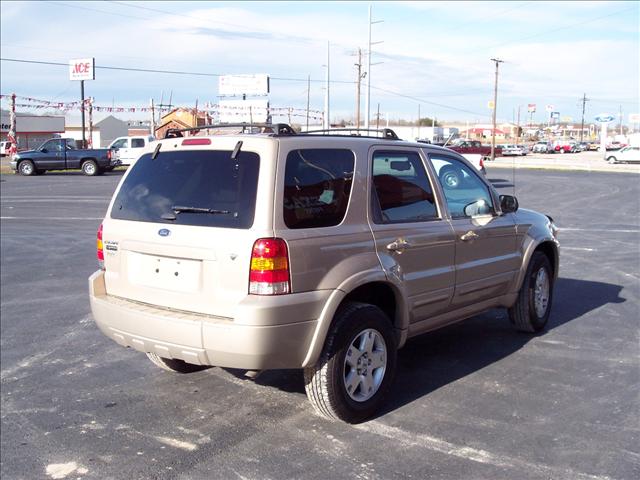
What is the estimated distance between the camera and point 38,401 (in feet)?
17.1

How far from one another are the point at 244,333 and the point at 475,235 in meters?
2.41

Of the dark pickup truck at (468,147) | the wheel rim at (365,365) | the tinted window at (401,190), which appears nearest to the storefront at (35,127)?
the dark pickup truck at (468,147)

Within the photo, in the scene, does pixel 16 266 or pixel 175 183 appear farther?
pixel 16 266

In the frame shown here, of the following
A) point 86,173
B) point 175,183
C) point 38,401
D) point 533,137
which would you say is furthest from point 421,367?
point 86,173

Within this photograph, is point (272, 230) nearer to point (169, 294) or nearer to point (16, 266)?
point (169, 294)

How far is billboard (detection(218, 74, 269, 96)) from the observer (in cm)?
6825

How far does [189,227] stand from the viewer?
4.27m

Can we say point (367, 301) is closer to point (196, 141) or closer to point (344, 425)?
point (344, 425)

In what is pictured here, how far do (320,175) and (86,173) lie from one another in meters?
31.8

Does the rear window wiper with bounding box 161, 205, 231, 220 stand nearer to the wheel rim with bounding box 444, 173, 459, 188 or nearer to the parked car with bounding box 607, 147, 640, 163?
the wheel rim with bounding box 444, 173, 459, 188

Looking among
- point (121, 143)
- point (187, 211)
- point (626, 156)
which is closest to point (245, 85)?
point (121, 143)

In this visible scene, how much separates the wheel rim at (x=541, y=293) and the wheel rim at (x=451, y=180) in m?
1.53

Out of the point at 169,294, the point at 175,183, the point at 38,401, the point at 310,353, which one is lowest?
the point at 38,401

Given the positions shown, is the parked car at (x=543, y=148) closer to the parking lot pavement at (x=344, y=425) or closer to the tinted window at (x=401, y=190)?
the parking lot pavement at (x=344, y=425)
